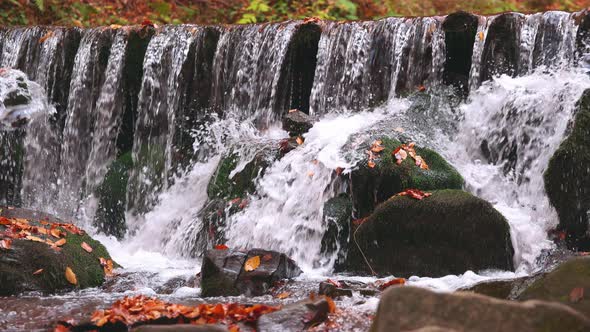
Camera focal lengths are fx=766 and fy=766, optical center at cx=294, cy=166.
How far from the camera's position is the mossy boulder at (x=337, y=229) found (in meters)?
7.20

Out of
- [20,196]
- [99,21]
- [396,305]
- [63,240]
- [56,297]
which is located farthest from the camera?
[99,21]

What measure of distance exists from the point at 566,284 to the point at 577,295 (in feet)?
0.45

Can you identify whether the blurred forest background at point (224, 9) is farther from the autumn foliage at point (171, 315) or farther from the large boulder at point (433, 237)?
the autumn foliage at point (171, 315)

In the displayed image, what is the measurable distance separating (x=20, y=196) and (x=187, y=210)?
10.3 feet

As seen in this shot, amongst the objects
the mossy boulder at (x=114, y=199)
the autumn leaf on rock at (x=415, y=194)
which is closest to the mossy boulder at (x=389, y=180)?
the autumn leaf on rock at (x=415, y=194)

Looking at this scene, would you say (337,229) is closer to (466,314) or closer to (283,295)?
(283,295)

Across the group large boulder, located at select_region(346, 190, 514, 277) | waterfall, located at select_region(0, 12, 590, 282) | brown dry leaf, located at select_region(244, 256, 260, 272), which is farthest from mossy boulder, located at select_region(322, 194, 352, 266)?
brown dry leaf, located at select_region(244, 256, 260, 272)

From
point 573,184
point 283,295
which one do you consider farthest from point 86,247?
point 573,184

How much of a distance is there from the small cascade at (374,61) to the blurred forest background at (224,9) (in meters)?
5.34

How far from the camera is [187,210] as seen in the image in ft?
30.6

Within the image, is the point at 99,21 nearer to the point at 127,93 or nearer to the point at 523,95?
the point at 127,93

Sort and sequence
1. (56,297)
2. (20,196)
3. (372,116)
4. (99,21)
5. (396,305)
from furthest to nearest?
(99,21) → (20,196) → (372,116) → (56,297) → (396,305)

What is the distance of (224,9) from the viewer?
1573 cm

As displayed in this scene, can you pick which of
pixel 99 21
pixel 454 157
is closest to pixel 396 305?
pixel 454 157
